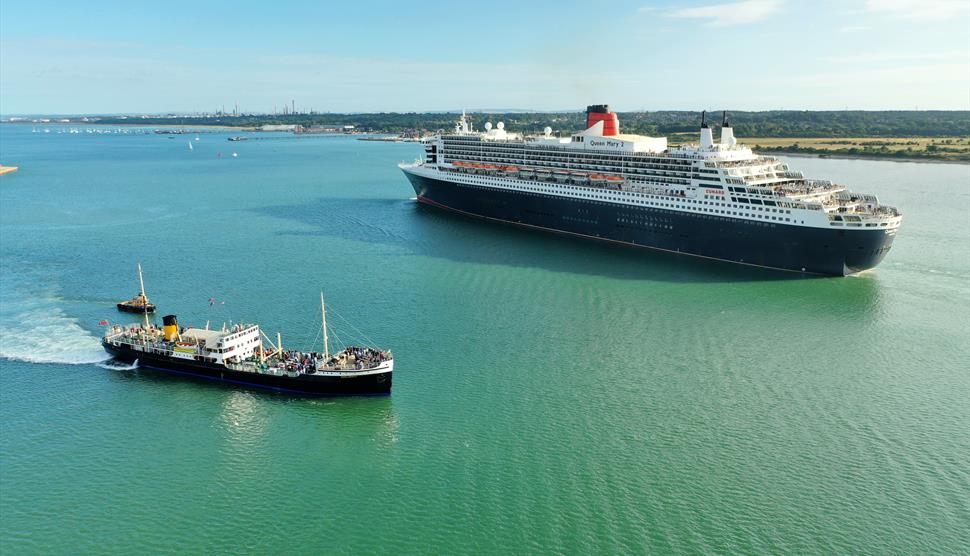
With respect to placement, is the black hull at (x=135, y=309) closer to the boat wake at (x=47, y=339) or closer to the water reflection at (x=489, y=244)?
the boat wake at (x=47, y=339)

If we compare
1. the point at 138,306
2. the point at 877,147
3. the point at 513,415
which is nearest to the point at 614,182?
the point at 513,415

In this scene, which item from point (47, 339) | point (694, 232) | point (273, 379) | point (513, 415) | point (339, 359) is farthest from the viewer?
point (694, 232)

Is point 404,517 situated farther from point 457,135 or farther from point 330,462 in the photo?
point 457,135

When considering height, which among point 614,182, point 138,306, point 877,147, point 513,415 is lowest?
point 513,415

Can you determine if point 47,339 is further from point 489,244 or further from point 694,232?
point 694,232

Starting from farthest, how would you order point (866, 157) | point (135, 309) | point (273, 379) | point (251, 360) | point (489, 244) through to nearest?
1. point (866, 157)
2. point (489, 244)
3. point (135, 309)
4. point (251, 360)
5. point (273, 379)
